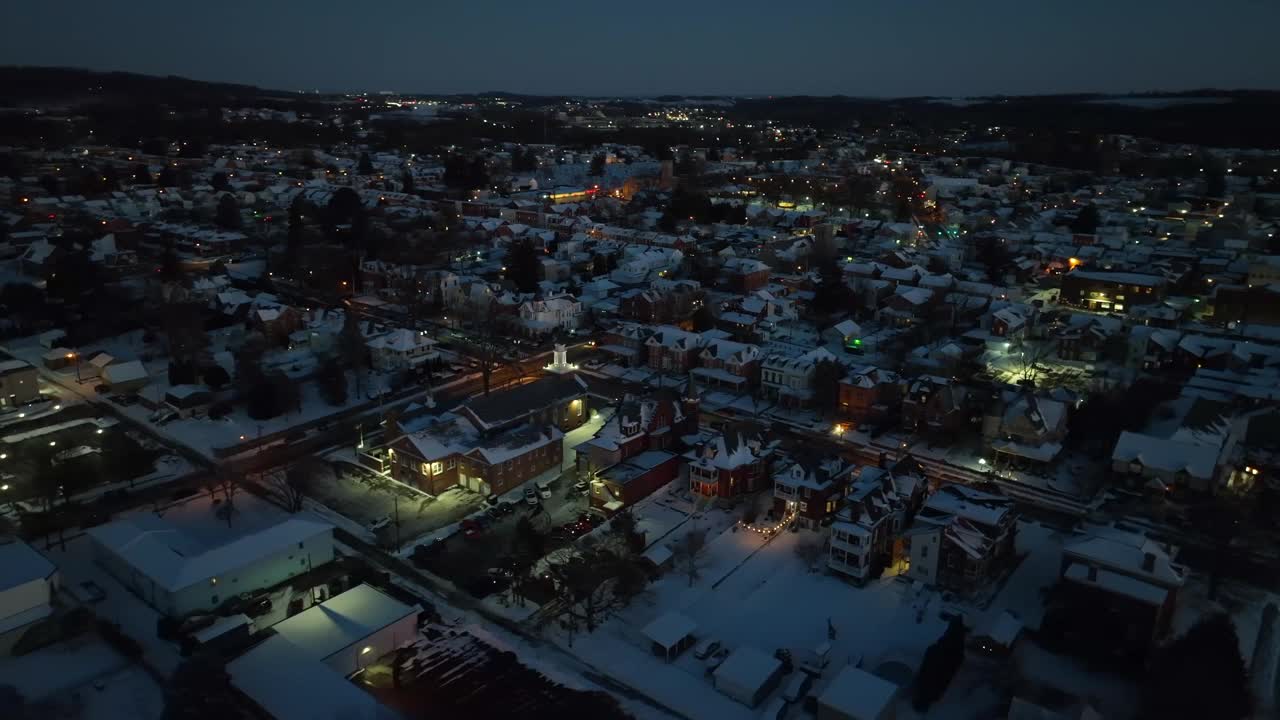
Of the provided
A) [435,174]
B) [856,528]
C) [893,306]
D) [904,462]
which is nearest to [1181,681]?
[856,528]

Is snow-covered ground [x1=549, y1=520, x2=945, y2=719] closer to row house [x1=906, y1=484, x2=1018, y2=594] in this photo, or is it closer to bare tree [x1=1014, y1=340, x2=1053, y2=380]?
row house [x1=906, y1=484, x2=1018, y2=594]

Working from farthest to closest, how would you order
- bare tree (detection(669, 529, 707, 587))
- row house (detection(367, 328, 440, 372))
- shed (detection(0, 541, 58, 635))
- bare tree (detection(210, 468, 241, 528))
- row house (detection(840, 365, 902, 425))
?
1. row house (detection(367, 328, 440, 372))
2. row house (detection(840, 365, 902, 425))
3. bare tree (detection(210, 468, 241, 528))
4. bare tree (detection(669, 529, 707, 587))
5. shed (detection(0, 541, 58, 635))

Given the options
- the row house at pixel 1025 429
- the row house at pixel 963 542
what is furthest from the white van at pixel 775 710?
the row house at pixel 1025 429

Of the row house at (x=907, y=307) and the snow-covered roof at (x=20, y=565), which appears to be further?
the row house at (x=907, y=307)

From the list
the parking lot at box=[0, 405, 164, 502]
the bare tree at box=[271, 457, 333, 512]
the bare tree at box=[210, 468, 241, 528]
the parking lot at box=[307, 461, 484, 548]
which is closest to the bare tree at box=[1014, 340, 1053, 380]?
the parking lot at box=[307, 461, 484, 548]

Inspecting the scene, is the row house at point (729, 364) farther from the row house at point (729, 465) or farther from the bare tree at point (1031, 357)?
the bare tree at point (1031, 357)

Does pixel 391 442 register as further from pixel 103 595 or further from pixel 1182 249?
pixel 1182 249

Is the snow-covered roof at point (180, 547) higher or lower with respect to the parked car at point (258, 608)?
higher

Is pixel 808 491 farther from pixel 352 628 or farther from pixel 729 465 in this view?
pixel 352 628
